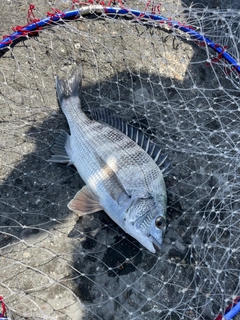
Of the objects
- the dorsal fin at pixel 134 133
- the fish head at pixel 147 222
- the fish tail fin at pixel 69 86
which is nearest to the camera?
the fish head at pixel 147 222

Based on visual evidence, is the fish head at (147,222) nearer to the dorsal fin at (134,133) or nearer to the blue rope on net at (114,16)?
the dorsal fin at (134,133)

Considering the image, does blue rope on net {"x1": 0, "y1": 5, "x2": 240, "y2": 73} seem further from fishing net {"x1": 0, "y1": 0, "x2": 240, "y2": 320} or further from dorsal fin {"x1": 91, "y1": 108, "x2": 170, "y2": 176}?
dorsal fin {"x1": 91, "y1": 108, "x2": 170, "y2": 176}

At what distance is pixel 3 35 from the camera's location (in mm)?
3396

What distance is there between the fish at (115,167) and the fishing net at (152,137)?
0.18 meters

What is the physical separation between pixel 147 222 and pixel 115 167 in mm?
489

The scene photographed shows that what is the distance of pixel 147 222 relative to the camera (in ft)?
8.70

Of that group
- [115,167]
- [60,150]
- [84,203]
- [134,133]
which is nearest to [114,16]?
[134,133]

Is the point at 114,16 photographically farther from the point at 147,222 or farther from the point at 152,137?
the point at 147,222

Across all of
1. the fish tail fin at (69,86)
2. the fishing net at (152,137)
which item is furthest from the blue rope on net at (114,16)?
the fish tail fin at (69,86)

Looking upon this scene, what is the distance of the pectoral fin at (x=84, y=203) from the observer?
287 cm

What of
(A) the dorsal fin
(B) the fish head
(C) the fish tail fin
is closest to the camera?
(B) the fish head

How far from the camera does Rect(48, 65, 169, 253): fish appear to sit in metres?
2.68

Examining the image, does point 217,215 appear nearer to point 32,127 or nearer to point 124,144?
point 124,144

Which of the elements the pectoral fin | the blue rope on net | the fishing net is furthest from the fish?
the blue rope on net
